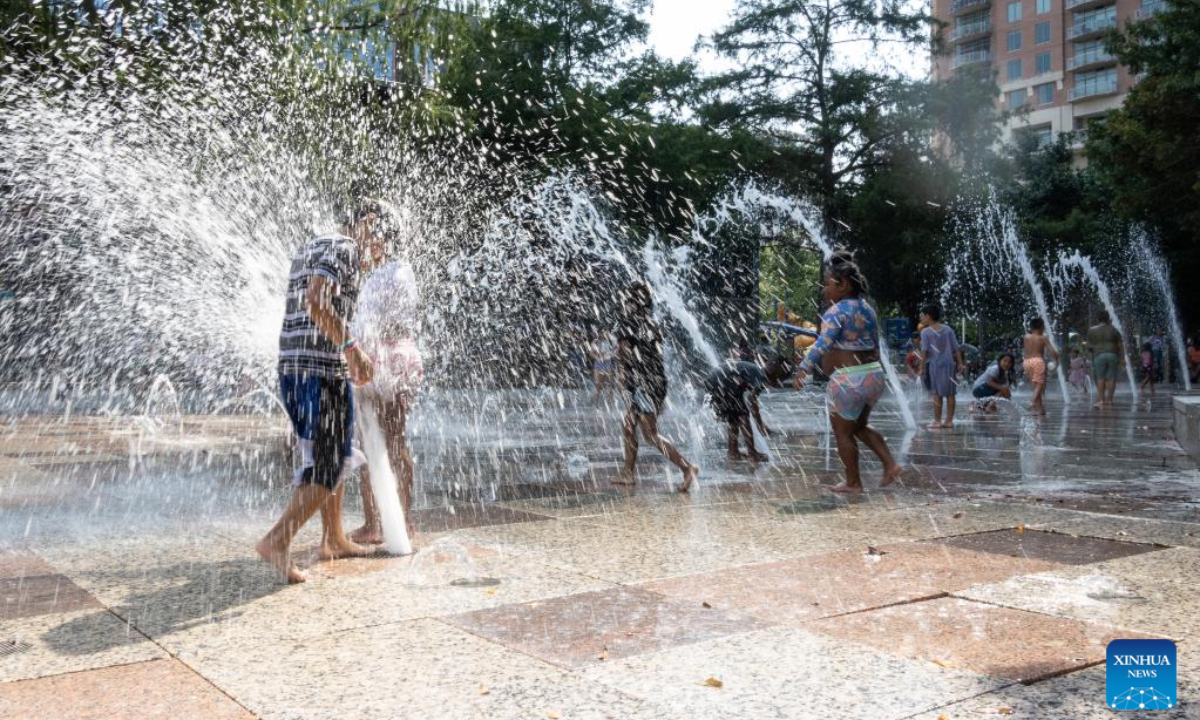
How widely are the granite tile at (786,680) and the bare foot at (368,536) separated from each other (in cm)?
248

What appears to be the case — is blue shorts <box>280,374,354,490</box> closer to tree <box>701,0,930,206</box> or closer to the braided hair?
the braided hair

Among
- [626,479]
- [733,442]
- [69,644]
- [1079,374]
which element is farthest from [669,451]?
[1079,374]

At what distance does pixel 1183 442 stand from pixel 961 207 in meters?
34.1

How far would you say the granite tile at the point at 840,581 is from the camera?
4203 millimetres

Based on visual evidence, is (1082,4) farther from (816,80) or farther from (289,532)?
(289,532)

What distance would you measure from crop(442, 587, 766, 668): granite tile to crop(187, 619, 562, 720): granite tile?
0.40 feet

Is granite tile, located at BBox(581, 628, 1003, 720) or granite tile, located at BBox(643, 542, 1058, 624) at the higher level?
granite tile, located at BBox(643, 542, 1058, 624)

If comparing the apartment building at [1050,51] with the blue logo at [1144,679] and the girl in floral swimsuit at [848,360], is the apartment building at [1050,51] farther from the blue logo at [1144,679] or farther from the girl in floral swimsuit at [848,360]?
the blue logo at [1144,679]

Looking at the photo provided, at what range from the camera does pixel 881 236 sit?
4081 centimetres

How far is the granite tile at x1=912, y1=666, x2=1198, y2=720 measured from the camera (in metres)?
2.94

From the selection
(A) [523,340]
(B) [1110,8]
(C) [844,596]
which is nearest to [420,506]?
(C) [844,596]

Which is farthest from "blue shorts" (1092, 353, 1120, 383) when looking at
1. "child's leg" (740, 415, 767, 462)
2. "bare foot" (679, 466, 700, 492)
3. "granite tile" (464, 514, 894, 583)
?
"granite tile" (464, 514, 894, 583)

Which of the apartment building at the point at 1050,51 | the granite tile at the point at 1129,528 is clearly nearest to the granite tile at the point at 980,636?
the granite tile at the point at 1129,528

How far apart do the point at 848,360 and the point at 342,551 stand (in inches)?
160
